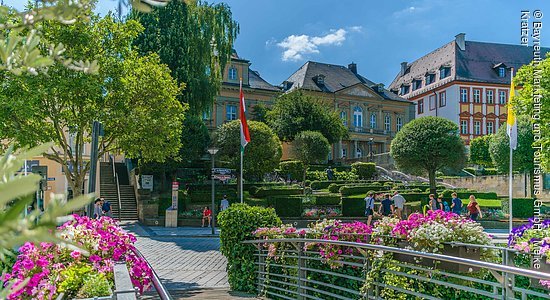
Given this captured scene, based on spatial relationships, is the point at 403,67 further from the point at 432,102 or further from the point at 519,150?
the point at 519,150

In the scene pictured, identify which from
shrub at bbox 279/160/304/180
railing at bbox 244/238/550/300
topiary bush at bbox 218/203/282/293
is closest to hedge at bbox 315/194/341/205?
shrub at bbox 279/160/304/180

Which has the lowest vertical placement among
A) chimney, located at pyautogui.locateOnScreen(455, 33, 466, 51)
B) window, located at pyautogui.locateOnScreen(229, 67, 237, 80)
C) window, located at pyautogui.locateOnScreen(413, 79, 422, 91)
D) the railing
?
the railing

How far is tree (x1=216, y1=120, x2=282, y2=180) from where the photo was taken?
3456cm

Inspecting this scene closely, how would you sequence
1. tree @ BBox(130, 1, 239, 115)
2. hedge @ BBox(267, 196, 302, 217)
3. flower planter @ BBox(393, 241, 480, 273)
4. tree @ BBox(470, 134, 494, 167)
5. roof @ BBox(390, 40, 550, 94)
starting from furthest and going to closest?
roof @ BBox(390, 40, 550, 94) → tree @ BBox(470, 134, 494, 167) → tree @ BBox(130, 1, 239, 115) → hedge @ BBox(267, 196, 302, 217) → flower planter @ BBox(393, 241, 480, 273)

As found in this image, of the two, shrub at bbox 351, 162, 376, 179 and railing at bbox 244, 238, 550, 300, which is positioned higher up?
shrub at bbox 351, 162, 376, 179

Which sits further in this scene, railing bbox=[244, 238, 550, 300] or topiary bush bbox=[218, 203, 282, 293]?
topiary bush bbox=[218, 203, 282, 293]

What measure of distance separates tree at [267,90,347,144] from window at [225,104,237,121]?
863 cm

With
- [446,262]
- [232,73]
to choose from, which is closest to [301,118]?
[232,73]

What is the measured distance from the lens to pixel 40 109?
57.8 ft

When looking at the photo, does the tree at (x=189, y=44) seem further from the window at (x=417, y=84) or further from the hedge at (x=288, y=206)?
the window at (x=417, y=84)

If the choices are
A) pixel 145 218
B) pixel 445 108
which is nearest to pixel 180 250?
pixel 145 218

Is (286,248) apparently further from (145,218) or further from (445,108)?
(445,108)

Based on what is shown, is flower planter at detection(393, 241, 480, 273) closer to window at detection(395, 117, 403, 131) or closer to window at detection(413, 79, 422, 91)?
window at detection(395, 117, 403, 131)

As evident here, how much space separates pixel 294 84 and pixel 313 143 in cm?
2830
